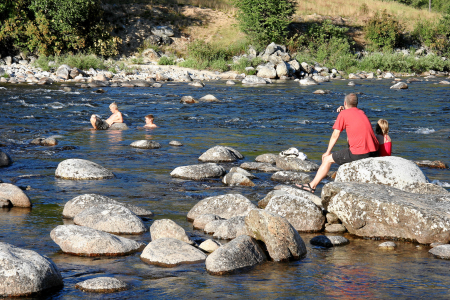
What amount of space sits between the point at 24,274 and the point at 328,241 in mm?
3661

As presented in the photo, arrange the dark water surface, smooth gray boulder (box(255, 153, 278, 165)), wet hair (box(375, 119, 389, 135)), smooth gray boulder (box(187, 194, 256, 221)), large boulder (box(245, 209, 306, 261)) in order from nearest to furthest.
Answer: the dark water surface, large boulder (box(245, 209, 306, 261)), smooth gray boulder (box(187, 194, 256, 221)), wet hair (box(375, 119, 389, 135)), smooth gray boulder (box(255, 153, 278, 165))

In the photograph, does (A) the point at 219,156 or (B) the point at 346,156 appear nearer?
(B) the point at 346,156

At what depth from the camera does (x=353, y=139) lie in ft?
29.3

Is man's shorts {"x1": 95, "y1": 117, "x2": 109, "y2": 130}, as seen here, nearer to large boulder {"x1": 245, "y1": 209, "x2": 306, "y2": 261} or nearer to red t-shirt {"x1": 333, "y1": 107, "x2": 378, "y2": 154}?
red t-shirt {"x1": 333, "y1": 107, "x2": 378, "y2": 154}

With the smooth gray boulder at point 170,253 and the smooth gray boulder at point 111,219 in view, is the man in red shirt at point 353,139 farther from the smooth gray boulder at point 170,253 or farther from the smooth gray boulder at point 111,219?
the smooth gray boulder at point 170,253

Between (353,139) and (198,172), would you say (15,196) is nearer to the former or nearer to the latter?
(198,172)

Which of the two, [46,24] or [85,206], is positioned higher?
[46,24]

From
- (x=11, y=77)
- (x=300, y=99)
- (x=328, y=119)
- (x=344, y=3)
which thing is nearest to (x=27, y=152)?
(x=328, y=119)

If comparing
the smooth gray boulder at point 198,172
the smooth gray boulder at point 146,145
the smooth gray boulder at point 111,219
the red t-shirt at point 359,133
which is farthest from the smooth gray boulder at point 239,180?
the smooth gray boulder at point 146,145

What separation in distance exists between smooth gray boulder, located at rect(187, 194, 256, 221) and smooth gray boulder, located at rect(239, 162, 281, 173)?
316 cm

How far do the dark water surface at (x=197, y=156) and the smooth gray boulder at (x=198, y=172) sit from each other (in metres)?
0.24

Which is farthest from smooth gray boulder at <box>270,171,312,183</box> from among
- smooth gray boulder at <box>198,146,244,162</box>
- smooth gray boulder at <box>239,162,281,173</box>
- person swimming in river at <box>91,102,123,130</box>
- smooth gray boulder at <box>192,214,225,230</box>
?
person swimming in river at <box>91,102,123,130</box>

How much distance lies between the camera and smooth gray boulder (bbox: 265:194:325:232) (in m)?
7.37

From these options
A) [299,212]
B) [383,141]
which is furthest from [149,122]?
[299,212]
